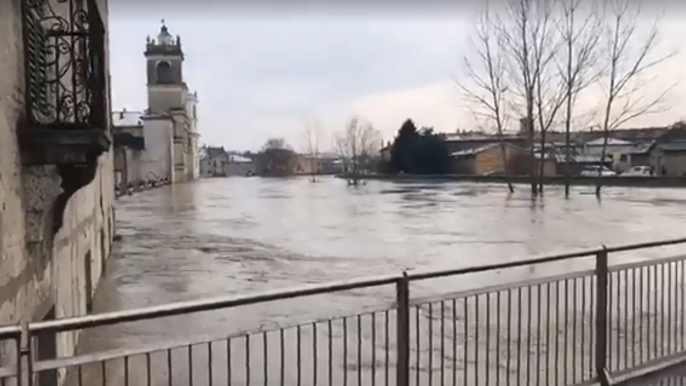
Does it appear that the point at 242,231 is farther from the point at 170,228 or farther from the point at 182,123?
the point at 182,123

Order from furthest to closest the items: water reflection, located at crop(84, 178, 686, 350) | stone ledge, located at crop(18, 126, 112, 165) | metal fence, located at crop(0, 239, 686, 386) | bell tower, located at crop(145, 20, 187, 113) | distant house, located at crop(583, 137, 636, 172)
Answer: distant house, located at crop(583, 137, 636, 172), bell tower, located at crop(145, 20, 187, 113), water reflection, located at crop(84, 178, 686, 350), stone ledge, located at crop(18, 126, 112, 165), metal fence, located at crop(0, 239, 686, 386)

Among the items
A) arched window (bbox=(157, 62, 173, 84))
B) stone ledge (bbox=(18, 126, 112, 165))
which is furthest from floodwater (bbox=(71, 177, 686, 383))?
arched window (bbox=(157, 62, 173, 84))

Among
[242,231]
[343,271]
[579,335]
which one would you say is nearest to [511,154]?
[242,231]

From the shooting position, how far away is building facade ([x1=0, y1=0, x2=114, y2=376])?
342 centimetres

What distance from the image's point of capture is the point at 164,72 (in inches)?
2506

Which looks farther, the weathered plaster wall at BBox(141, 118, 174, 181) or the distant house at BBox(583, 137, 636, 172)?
the distant house at BBox(583, 137, 636, 172)

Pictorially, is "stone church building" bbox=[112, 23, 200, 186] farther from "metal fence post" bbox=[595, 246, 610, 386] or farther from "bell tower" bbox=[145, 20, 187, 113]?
"metal fence post" bbox=[595, 246, 610, 386]

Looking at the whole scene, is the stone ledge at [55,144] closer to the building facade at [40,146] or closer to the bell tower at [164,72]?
the building facade at [40,146]

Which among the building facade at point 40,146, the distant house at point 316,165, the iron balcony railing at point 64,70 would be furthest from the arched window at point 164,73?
the iron balcony railing at point 64,70

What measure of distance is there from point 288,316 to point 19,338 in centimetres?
521

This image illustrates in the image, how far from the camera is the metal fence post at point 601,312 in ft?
14.2

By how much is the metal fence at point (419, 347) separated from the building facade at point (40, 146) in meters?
0.46

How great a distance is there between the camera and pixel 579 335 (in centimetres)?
562

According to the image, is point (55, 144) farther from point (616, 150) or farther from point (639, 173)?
point (616, 150)
